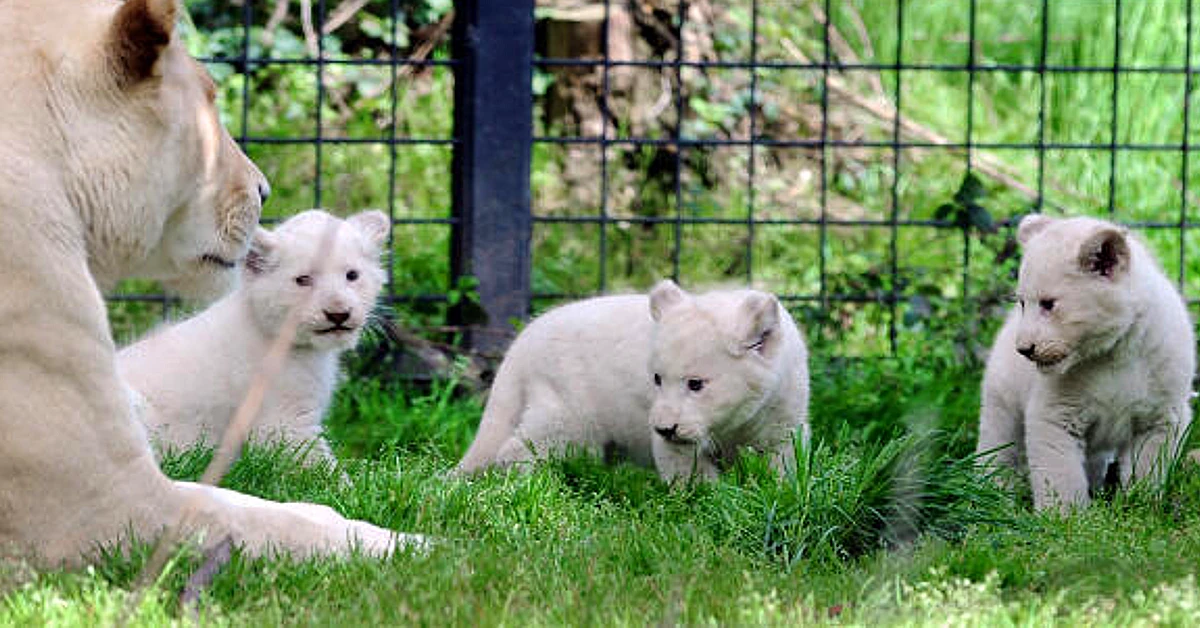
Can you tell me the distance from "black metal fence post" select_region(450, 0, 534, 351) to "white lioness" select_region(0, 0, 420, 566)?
3148 mm

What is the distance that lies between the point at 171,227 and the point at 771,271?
5039 mm

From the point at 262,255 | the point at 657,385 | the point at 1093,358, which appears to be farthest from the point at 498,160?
the point at 1093,358

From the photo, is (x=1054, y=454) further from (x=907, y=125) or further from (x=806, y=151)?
(x=806, y=151)

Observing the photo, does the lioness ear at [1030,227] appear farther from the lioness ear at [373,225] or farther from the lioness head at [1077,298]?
the lioness ear at [373,225]

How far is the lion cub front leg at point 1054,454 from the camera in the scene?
5270 mm

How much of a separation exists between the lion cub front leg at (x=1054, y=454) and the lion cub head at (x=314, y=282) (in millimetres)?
2076

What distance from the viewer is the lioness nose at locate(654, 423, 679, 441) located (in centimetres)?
513

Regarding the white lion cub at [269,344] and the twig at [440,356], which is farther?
the twig at [440,356]

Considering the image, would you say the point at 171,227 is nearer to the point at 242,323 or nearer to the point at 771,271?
the point at 242,323

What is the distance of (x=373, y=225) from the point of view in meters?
5.97

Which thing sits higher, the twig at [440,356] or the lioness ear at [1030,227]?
the lioness ear at [1030,227]

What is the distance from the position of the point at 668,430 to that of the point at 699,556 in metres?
0.93

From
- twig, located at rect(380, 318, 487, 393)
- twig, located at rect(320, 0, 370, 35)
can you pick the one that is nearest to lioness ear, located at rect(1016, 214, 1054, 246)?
twig, located at rect(380, 318, 487, 393)

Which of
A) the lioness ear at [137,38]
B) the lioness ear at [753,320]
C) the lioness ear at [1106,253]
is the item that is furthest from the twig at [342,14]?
the lioness ear at [137,38]
